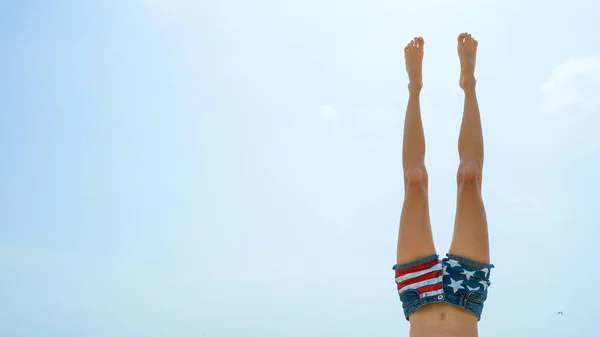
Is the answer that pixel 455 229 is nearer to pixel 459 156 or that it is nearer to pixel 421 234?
pixel 421 234

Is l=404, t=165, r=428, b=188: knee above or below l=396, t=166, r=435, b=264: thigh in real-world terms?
above

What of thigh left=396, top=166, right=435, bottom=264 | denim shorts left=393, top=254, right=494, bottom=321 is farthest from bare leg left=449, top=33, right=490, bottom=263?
thigh left=396, top=166, right=435, bottom=264

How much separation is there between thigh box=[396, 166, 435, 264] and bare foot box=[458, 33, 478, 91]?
1.06 m

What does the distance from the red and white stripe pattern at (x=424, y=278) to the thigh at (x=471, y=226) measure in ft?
0.83

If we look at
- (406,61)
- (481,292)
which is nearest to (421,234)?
(481,292)

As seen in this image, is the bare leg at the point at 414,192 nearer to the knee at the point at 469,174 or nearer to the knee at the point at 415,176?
the knee at the point at 415,176

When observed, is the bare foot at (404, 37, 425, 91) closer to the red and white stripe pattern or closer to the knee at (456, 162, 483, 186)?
the knee at (456, 162, 483, 186)

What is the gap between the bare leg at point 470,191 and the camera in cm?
571

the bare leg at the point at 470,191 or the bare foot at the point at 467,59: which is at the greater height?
the bare foot at the point at 467,59

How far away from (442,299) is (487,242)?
2.18 ft

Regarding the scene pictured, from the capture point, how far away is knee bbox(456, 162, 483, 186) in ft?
19.4

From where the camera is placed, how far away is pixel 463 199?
5.87 meters

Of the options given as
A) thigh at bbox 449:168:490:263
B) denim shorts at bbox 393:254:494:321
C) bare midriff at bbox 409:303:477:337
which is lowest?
bare midriff at bbox 409:303:477:337

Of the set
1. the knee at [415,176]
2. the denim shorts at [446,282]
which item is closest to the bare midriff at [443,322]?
the denim shorts at [446,282]
